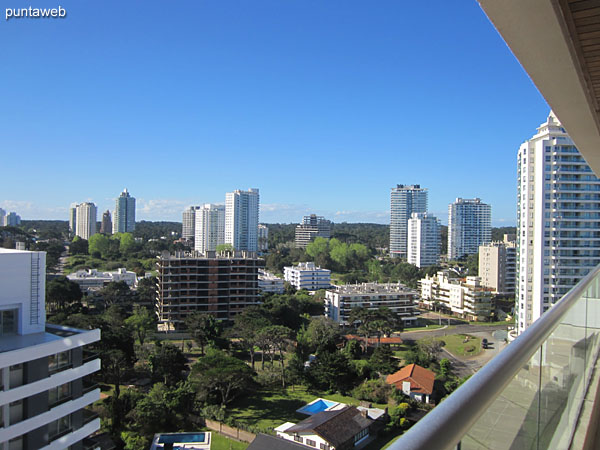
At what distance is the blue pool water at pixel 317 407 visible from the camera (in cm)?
907

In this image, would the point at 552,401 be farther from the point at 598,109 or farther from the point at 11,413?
the point at 11,413

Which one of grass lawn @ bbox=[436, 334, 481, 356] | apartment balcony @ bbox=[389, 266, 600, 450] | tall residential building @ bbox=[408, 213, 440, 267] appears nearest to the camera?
apartment balcony @ bbox=[389, 266, 600, 450]

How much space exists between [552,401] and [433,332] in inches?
679

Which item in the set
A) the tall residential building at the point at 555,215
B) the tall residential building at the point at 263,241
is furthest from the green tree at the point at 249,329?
the tall residential building at the point at 263,241

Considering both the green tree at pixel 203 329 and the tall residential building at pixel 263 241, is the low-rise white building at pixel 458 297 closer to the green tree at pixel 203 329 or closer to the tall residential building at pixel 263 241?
the green tree at pixel 203 329

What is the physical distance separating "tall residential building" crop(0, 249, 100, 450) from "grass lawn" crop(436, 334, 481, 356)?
11.6 metres

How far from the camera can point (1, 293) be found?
455 centimetres

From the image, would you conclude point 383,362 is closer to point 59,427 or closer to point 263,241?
point 59,427

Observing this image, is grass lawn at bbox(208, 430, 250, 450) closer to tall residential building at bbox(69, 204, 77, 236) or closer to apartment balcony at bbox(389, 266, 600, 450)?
apartment balcony at bbox(389, 266, 600, 450)

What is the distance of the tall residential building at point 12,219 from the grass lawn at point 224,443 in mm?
44511

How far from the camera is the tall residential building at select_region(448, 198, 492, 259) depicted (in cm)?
3569

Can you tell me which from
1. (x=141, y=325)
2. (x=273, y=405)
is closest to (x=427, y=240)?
(x=141, y=325)

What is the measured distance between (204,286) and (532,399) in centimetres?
1685

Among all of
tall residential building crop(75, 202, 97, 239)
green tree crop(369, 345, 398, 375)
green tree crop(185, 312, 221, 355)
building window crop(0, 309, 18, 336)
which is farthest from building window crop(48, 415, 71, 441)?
tall residential building crop(75, 202, 97, 239)
